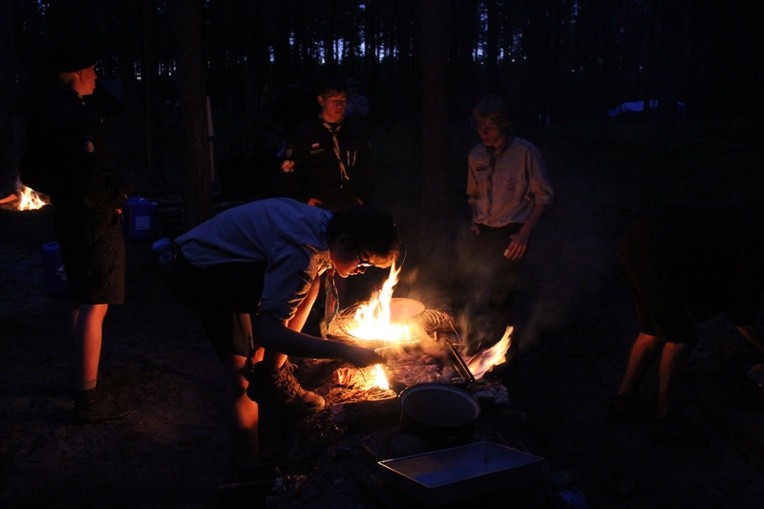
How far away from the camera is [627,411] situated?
4152 millimetres

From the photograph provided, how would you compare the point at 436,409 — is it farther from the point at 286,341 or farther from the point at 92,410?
the point at 92,410

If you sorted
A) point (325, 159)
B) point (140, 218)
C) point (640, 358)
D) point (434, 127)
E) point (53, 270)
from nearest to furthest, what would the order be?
point (640, 358), point (325, 159), point (434, 127), point (53, 270), point (140, 218)

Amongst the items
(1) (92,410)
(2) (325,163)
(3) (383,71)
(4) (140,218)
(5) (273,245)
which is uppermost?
(3) (383,71)

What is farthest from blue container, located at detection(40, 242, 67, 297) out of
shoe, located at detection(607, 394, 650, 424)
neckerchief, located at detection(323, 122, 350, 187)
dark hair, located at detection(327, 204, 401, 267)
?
shoe, located at detection(607, 394, 650, 424)

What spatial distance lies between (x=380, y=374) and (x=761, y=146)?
13086 millimetres

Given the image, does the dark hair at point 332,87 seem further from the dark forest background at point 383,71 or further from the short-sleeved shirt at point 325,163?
the dark forest background at point 383,71

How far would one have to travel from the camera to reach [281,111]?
8.25m

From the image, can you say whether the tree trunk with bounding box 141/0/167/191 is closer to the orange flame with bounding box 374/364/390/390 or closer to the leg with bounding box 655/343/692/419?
Result: the orange flame with bounding box 374/364/390/390

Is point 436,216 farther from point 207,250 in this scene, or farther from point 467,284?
point 207,250

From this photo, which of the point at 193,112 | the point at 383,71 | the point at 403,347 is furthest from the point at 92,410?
the point at 383,71

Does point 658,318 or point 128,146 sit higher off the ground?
point 128,146

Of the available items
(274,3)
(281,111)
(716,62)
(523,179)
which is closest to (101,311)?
(523,179)

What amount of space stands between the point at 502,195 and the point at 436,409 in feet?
7.28

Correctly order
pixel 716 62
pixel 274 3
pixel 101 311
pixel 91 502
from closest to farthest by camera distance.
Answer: pixel 91 502, pixel 101 311, pixel 716 62, pixel 274 3
